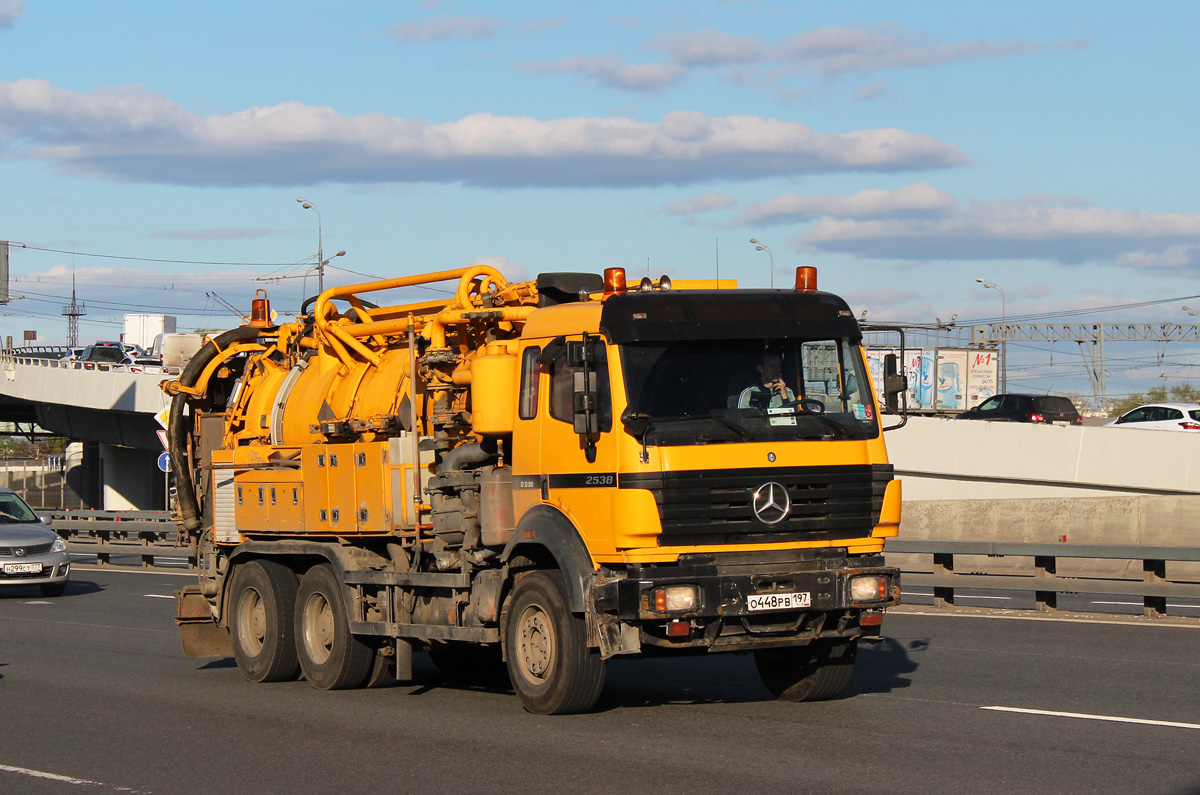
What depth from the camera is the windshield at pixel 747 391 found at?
922cm

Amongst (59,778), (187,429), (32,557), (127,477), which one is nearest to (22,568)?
(32,557)

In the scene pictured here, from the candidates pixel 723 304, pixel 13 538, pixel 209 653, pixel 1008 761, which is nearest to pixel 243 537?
pixel 209 653

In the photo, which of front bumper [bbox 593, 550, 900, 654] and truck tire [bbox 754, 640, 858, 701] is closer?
front bumper [bbox 593, 550, 900, 654]

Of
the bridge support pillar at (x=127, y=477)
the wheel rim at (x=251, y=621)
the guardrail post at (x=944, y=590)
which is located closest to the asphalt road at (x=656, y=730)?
the wheel rim at (x=251, y=621)

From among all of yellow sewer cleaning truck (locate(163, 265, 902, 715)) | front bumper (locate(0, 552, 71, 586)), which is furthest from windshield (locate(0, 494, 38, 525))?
yellow sewer cleaning truck (locate(163, 265, 902, 715))

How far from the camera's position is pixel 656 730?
9266mm

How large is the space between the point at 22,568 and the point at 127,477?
44.8 m

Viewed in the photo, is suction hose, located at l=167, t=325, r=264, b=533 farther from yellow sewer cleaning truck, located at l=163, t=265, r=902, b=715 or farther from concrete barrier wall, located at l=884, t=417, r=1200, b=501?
concrete barrier wall, located at l=884, t=417, r=1200, b=501

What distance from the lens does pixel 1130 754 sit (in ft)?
26.6

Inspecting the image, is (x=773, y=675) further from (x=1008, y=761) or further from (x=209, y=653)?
(x=209, y=653)

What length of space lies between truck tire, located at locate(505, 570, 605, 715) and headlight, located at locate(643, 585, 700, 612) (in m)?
0.63

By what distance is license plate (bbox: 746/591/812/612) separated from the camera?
913 centimetres

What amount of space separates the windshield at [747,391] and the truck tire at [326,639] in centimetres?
391

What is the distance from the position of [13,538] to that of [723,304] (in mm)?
16748
